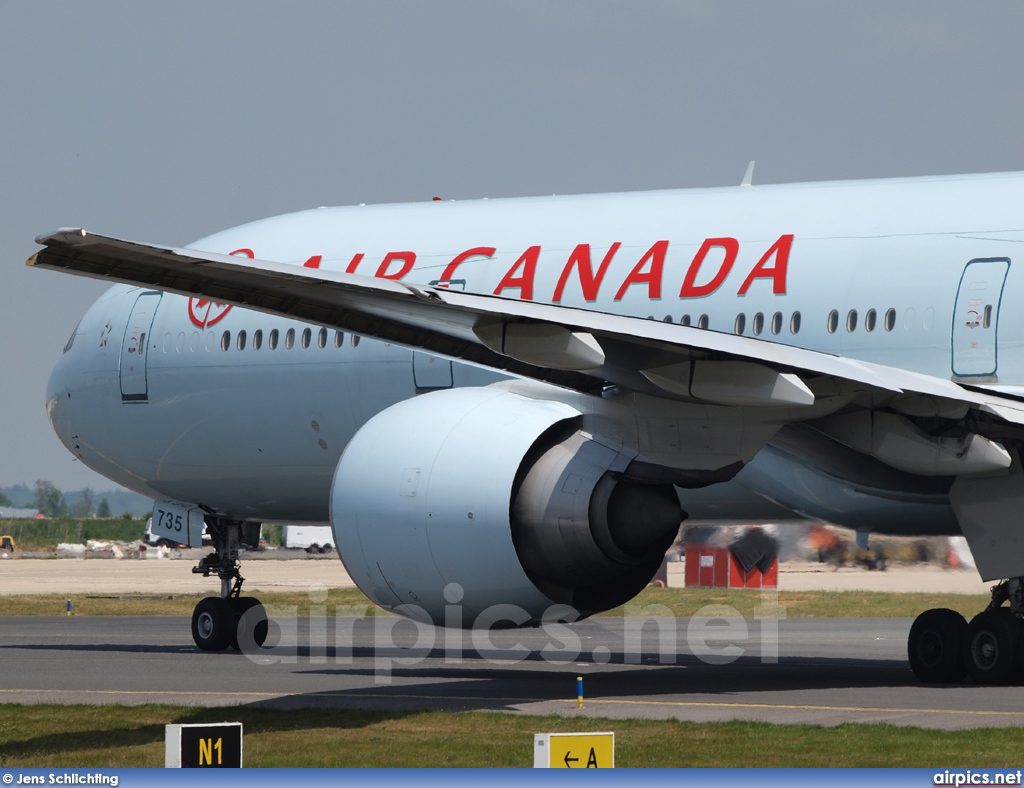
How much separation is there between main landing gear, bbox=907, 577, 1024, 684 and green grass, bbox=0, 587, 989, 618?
1427 cm

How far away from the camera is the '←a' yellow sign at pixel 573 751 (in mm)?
8172

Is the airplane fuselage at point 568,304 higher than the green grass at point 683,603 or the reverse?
higher

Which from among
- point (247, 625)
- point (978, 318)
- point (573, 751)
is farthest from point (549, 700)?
point (247, 625)

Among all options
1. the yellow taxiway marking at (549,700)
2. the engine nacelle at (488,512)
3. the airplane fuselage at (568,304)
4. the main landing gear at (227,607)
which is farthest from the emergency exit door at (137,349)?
the engine nacelle at (488,512)

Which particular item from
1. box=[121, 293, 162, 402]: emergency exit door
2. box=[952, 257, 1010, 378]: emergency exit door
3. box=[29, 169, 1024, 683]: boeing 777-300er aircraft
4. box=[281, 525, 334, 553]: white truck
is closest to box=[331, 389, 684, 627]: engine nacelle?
box=[29, 169, 1024, 683]: boeing 777-300er aircraft

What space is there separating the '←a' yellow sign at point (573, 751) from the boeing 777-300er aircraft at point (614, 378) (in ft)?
13.4

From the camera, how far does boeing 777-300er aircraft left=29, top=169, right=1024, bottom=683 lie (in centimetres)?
1259

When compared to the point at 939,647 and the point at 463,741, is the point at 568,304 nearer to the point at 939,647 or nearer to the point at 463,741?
the point at 939,647

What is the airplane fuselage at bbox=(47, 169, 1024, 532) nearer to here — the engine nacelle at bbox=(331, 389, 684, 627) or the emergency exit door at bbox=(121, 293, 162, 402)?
the emergency exit door at bbox=(121, 293, 162, 402)

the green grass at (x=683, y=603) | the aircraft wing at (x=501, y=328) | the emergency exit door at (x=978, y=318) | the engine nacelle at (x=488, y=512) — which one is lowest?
the green grass at (x=683, y=603)

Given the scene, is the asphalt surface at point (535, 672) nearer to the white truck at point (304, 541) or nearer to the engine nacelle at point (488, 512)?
the engine nacelle at point (488, 512)

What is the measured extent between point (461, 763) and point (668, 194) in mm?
8941

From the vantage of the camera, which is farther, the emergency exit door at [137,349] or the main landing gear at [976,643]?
the emergency exit door at [137,349]

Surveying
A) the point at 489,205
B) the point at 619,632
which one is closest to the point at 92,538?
the point at 619,632
